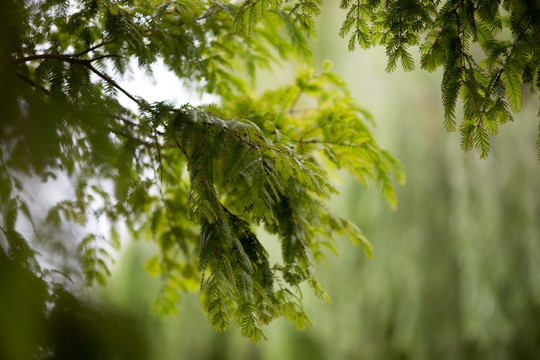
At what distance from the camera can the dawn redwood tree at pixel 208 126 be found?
106 cm

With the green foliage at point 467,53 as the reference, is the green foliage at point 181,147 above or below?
below

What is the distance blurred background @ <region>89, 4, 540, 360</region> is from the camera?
3363 mm

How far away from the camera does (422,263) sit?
3580 millimetres

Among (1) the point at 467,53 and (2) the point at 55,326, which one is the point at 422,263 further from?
(2) the point at 55,326

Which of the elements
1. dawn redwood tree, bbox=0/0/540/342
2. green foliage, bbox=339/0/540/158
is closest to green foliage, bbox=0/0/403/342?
dawn redwood tree, bbox=0/0/540/342

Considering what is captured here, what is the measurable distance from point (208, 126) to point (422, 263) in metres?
2.77

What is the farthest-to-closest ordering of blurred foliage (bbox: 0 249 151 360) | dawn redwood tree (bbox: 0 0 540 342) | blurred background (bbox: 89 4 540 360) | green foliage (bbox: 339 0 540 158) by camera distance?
blurred background (bbox: 89 4 540 360)
green foliage (bbox: 339 0 540 158)
dawn redwood tree (bbox: 0 0 540 342)
blurred foliage (bbox: 0 249 151 360)

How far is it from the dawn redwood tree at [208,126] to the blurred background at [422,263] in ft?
6.77

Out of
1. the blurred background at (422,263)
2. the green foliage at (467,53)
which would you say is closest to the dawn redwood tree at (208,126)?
the green foliage at (467,53)

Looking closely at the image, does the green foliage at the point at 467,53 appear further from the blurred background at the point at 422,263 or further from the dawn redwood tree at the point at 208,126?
the blurred background at the point at 422,263

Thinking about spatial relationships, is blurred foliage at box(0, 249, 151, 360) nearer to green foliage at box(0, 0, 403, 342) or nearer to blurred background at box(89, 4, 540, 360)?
green foliage at box(0, 0, 403, 342)

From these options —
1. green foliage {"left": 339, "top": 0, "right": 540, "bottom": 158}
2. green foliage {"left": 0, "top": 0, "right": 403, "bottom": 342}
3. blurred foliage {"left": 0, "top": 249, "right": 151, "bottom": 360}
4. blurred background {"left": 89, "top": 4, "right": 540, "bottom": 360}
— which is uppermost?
blurred background {"left": 89, "top": 4, "right": 540, "bottom": 360}

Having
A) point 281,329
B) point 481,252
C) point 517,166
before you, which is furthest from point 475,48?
point 281,329

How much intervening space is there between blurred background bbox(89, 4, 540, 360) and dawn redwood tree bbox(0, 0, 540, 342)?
206 cm
